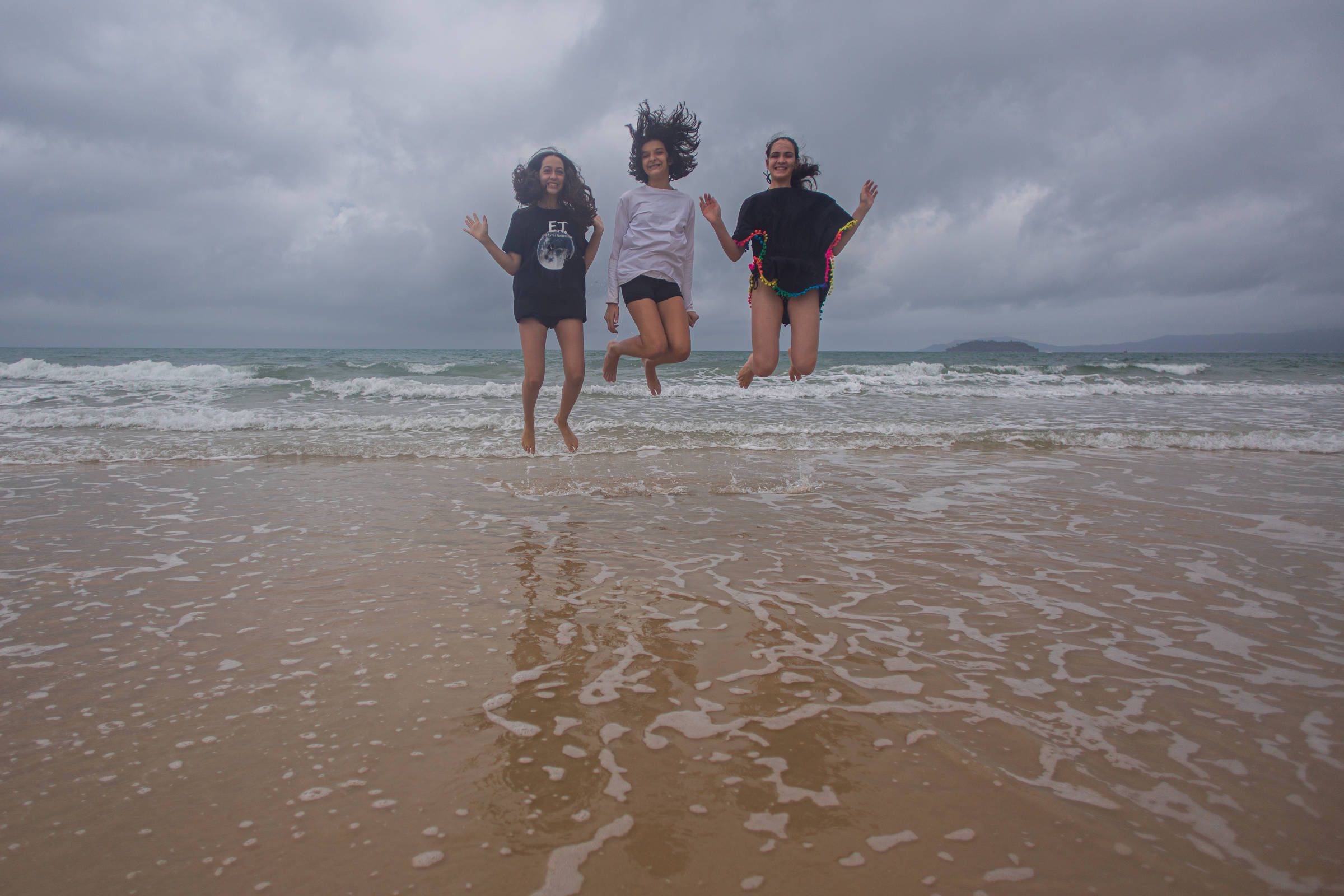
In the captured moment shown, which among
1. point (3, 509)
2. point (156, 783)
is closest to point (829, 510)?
point (156, 783)

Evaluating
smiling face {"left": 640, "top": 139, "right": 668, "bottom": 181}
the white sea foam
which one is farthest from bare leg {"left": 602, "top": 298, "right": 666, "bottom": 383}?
the white sea foam

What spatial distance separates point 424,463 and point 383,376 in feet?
50.7

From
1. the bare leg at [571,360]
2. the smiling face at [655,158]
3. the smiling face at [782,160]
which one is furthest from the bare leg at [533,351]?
the smiling face at [782,160]

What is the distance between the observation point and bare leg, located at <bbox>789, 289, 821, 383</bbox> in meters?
6.41

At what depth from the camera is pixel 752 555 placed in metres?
4.23

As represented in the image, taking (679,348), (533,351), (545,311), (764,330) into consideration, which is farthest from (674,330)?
(533,351)

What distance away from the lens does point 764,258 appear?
6.46 m

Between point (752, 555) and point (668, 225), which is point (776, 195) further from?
point (752, 555)

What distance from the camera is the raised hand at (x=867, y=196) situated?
6.21 meters

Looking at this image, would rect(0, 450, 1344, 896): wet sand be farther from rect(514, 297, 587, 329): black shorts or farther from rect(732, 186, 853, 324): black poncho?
rect(732, 186, 853, 324): black poncho

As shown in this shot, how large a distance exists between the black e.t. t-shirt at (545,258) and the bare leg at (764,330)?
1711 millimetres

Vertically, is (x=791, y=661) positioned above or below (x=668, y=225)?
below

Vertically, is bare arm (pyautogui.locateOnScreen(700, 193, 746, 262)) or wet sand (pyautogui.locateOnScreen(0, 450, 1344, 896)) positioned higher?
bare arm (pyautogui.locateOnScreen(700, 193, 746, 262))

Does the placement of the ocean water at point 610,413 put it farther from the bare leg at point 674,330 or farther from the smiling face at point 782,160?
the smiling face at point 782,160
